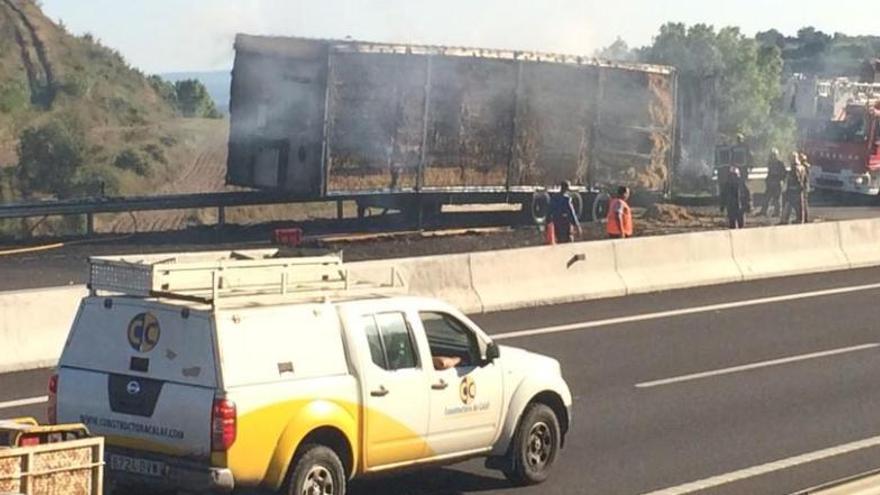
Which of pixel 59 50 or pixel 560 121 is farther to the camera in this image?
pixel 59 50

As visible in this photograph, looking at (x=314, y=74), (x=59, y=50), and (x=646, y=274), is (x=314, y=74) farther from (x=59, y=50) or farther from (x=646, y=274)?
(x=59, y=50)

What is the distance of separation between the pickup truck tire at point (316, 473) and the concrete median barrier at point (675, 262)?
52.5ft

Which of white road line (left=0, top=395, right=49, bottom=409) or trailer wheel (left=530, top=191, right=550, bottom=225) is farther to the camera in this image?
trailer wheel (left=530, top=191, right=550, bottom=225)

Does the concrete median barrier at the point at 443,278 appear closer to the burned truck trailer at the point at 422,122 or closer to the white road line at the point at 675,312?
the white road line at the point at 675,312

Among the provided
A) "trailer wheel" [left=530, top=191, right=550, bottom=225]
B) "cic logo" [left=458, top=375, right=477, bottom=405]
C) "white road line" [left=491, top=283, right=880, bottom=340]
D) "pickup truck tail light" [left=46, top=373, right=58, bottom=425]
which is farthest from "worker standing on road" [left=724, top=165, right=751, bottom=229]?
"pickup truck tail light" [left=46, top=373, right=58, bottom=425]

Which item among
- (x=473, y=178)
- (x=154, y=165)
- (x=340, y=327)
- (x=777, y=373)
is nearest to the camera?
(x=340, y=327)

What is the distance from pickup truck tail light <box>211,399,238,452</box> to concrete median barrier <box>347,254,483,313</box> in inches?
486

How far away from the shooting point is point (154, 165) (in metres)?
62.4

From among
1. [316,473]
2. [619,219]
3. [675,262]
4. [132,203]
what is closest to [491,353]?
[316,473]

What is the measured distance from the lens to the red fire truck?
48594 mm

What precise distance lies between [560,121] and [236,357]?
27.5m

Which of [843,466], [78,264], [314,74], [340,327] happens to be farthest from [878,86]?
[340,327]

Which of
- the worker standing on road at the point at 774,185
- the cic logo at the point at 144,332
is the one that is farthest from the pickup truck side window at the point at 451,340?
the worker standing on road at the point at 774,185

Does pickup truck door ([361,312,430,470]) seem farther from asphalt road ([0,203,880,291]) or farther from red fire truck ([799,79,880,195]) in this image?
red fire truck ([799,79,880,195])
